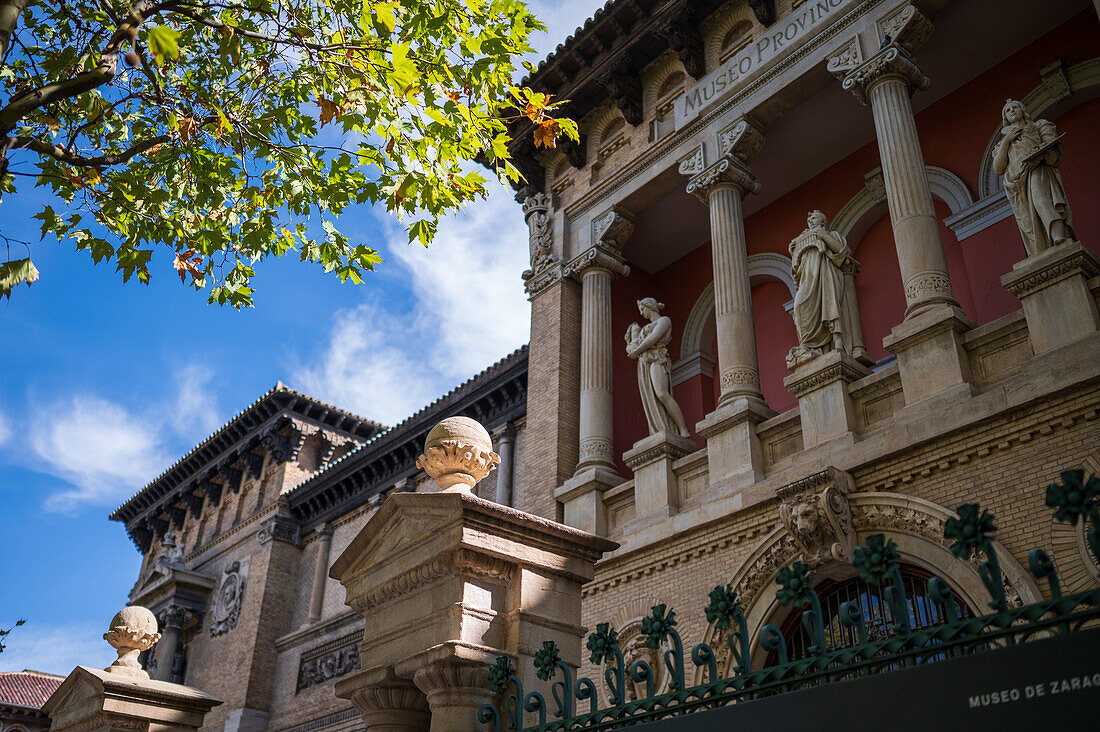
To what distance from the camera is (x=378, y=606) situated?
5.70 m

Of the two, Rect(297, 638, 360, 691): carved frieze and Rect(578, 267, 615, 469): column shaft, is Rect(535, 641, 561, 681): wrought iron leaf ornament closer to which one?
Rect(578, 267, 615, 469): column shaft

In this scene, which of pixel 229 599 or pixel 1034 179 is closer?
pixel 1034 179

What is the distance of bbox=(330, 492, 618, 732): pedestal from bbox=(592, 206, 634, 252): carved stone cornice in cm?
971

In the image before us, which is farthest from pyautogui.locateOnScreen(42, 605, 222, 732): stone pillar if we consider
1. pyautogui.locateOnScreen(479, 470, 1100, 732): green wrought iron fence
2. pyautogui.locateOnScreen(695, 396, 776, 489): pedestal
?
pyautogui.locateOnScreen(695, 396, 776, 489): pedestal

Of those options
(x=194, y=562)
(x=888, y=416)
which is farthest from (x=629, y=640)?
(x=194, y=562)

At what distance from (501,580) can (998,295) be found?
8666mm

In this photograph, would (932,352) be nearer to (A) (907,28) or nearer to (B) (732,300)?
(B) (732,300)

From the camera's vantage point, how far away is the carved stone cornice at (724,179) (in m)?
13.1

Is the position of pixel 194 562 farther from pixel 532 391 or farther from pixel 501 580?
pixel 501 580

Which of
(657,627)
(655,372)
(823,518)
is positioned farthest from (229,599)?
(657,627)

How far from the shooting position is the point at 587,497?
1267cm

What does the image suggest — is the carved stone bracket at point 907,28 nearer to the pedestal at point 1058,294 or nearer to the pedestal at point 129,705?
the pedestal at point 1058,294

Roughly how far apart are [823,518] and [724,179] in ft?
17.9

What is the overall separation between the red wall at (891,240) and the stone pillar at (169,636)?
1807 centimetres
